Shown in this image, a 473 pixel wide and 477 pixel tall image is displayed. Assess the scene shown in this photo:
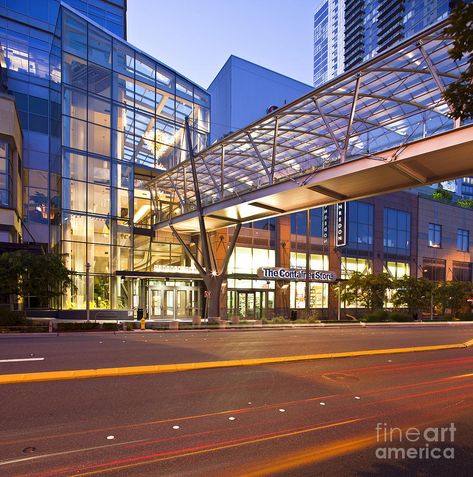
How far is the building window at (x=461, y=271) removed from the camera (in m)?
59.2

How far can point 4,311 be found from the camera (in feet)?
73.5

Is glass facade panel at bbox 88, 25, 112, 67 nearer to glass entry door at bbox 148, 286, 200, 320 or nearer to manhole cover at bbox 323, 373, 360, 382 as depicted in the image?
glass entry door at bbox 148, 286, 200, 320

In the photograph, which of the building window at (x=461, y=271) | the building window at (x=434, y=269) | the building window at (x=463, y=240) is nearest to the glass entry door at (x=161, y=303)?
the building window at (x=434, y=269)

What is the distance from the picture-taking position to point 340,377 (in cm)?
1023

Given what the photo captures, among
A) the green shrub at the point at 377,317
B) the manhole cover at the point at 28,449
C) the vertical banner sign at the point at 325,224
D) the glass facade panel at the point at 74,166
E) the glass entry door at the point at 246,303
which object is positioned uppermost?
the glass facade panel at the point at 74,166

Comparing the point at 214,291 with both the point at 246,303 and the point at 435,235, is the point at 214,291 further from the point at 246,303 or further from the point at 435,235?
the point at 435,235

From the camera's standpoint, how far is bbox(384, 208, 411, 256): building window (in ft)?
167

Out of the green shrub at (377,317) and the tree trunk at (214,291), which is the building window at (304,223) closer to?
the green shrub at (377,317)

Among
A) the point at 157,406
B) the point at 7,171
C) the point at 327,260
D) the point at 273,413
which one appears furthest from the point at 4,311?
the point at 327,260

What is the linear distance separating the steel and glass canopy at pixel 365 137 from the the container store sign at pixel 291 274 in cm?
628

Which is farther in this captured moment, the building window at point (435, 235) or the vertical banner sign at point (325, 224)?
the building window at point (435, 235)

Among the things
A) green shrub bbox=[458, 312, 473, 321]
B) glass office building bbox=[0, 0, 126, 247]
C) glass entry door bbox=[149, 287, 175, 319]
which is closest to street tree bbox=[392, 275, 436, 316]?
green shrub bbox=[458, 312, 473, 321]

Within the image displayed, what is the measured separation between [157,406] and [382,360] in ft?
28.7

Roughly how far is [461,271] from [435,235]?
28.9ft
